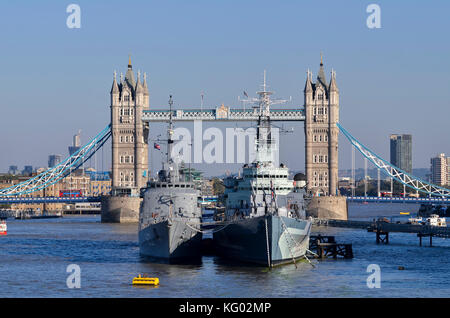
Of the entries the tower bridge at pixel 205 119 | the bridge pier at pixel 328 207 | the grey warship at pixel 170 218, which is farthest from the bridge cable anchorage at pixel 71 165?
the grey warship at pixel 170 218

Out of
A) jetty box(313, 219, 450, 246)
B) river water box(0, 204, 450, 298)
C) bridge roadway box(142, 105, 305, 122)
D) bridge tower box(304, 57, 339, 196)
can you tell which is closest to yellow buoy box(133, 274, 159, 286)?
river water box(0, 204, 450, 298)

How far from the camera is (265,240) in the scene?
6203cm

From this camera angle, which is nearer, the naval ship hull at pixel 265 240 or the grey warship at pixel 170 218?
the naval ship hull at pixel 265 240

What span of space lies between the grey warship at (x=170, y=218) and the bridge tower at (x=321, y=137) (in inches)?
3537

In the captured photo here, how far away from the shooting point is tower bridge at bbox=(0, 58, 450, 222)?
154m

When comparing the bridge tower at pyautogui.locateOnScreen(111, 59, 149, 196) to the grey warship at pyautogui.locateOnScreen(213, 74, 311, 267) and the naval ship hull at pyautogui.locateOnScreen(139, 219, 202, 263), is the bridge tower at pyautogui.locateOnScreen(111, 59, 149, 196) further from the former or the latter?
the naval ship hull at pyautogui.locateOnScreen(139, 219, 202, 263)

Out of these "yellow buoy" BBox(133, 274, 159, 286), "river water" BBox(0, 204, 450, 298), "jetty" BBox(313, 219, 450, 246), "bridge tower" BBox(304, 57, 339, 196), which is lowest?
"river water" BBox(0, 204, 450, 298)

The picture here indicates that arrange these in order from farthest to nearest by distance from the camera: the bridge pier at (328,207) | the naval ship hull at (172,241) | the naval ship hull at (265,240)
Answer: the bridge pier at (328,207) < the naval ship hull at (172,241) < the naval ship hull at (265,240)

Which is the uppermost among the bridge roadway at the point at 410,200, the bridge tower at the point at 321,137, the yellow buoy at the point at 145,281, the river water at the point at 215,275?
the bridge tower at the point at 321,137

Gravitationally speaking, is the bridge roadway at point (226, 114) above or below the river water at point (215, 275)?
above

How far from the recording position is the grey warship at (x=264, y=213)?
62438 millimetres

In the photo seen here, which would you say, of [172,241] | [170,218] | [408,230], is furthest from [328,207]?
[170,218]

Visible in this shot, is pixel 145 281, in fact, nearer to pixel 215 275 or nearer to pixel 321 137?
pixel 215 275

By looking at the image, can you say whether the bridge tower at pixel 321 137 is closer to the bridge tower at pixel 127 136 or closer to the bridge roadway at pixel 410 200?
the bridge roadway at pixel 410 200
